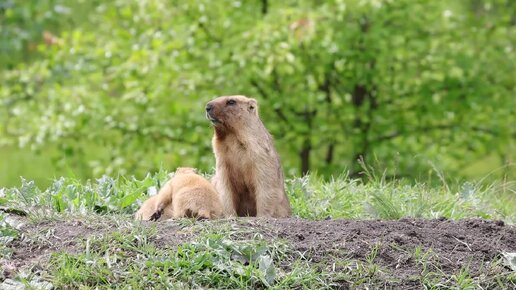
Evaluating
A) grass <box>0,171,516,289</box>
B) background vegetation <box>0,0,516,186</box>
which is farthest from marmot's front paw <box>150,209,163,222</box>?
background vegetation <box>0,0,516,186</box>

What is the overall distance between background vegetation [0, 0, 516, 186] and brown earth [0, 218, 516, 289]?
5.65 meters

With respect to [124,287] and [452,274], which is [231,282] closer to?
[124,287]

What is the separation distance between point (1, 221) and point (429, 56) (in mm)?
7141

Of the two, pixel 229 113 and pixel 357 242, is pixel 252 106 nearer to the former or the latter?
pixel 229 113

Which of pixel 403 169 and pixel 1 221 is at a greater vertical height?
pixel 1 221

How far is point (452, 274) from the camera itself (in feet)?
18.4

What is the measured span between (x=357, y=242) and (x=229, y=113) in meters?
1.68

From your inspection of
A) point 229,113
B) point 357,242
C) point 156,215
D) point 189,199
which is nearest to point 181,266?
point 357,242

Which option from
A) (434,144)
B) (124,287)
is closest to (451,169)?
(434,144)

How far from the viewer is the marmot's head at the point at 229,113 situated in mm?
7070

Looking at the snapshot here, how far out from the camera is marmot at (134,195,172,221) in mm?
6719

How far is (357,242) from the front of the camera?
229 inches

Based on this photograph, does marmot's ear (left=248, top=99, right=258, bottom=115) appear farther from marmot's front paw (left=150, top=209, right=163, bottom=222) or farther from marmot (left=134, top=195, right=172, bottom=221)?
marmot's front paw (left=150, top=209, right=163, bottom=222)

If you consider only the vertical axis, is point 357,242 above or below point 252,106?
below
